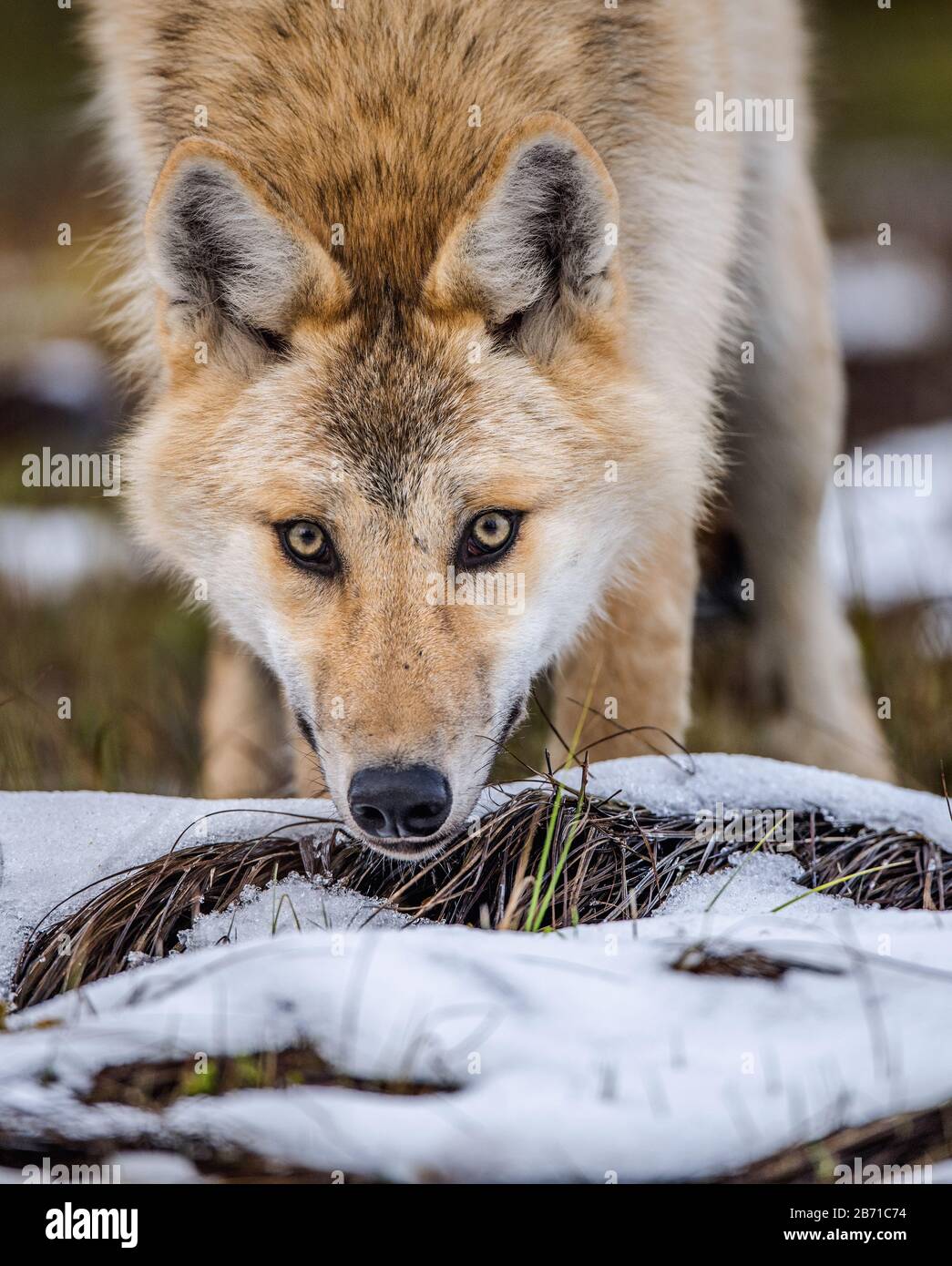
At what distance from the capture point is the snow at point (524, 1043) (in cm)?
184

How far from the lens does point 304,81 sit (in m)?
3.47

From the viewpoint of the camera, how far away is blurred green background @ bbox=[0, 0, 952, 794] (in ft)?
17.1

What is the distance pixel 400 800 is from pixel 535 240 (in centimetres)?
149

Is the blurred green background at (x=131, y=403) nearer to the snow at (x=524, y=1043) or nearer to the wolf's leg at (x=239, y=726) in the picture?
the wolf's leg at (x=239, y=726)

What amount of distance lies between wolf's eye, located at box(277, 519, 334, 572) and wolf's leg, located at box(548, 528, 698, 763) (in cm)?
112

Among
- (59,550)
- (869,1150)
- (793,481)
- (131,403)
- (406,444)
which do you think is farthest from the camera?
(59,550)

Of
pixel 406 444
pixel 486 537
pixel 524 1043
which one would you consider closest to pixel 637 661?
pixel 486 537

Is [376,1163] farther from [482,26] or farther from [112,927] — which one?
[482,26]

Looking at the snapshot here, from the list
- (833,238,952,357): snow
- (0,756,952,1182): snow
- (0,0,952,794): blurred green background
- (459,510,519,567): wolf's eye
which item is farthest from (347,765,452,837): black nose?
(833,238,952,357): snow

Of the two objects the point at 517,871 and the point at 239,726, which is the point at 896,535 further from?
the point at 517,871

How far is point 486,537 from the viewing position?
3.17m

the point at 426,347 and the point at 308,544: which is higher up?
the point at 426,347

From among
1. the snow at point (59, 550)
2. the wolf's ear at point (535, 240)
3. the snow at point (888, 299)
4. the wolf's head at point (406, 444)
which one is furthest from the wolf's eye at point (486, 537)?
the snow at point (888, 299)

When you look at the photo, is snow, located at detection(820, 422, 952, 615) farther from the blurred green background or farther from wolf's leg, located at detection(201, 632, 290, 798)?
wolf's leg, located at detection(201, 632, 290, 798)
